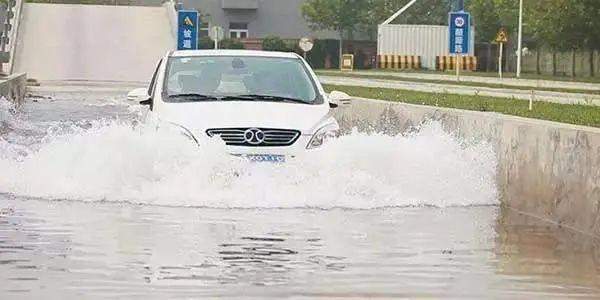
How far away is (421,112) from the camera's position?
17828mm

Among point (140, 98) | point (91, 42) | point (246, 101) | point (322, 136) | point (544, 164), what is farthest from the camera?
point (91, 42)

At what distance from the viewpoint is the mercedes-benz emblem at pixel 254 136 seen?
46.6 ft

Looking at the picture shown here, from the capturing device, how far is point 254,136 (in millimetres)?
14227

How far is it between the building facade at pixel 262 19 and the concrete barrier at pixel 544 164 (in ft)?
268

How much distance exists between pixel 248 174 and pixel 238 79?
7.25 feet

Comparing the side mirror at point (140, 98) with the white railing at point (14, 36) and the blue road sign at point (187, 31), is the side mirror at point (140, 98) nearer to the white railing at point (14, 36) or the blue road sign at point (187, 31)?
the blue road sign at point (187, 31)

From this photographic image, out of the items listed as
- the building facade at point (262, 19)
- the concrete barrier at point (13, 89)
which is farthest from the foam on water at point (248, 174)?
the building facade at point (262, 19)

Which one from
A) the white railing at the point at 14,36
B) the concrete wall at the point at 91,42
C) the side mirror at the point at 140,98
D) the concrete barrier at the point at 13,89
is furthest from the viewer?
the concrete wall at the point at 91,42

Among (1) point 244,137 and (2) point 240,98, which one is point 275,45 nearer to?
(2) point 240,98

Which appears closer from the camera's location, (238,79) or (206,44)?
Result: (238,79)

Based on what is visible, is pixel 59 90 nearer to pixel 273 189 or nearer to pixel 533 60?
pixel 273 189

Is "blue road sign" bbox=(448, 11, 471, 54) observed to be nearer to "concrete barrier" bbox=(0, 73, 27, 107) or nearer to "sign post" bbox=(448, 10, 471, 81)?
"sign post" bbox=(448, 10, 471, 81)

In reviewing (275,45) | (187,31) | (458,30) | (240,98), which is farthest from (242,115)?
(275,45)

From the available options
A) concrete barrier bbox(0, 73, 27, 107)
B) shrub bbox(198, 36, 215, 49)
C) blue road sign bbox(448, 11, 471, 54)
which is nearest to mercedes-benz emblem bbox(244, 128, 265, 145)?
concrete barrier bbox(0, 73, 27, 107)
